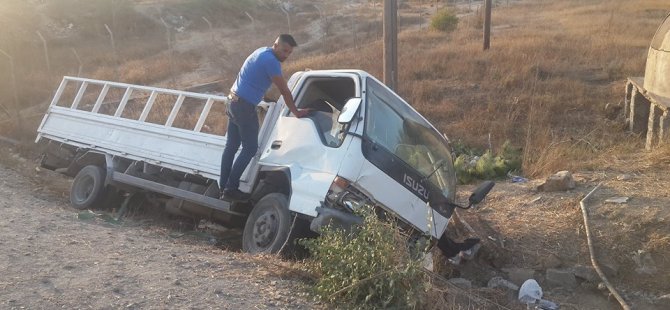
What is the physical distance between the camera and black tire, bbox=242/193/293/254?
600 centimetres

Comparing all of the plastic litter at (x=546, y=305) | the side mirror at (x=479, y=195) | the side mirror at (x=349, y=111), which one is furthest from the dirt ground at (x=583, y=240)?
the side mirror at (x=349, y=111)

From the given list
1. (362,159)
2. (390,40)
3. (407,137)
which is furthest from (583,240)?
(390,40)

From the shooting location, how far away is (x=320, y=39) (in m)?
33.8

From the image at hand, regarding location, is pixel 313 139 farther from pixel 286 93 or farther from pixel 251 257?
pixel 251 257

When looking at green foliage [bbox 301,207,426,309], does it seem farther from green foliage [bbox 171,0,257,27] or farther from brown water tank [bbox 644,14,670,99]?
green foliage [bbox 171,0,257,27]

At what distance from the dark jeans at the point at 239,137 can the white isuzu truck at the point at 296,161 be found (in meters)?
0.14

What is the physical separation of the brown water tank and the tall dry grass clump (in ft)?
3.28

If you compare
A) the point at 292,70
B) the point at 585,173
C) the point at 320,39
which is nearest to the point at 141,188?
the point at 585,173

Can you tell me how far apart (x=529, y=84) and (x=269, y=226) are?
1216cm

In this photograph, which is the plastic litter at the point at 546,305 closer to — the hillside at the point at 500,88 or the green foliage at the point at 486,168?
the hillside at the point at 500,88

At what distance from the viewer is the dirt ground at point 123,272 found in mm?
4402

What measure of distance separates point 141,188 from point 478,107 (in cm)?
943

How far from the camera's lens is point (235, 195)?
6680 millimetres

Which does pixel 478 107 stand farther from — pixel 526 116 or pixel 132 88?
pixel 132 88
